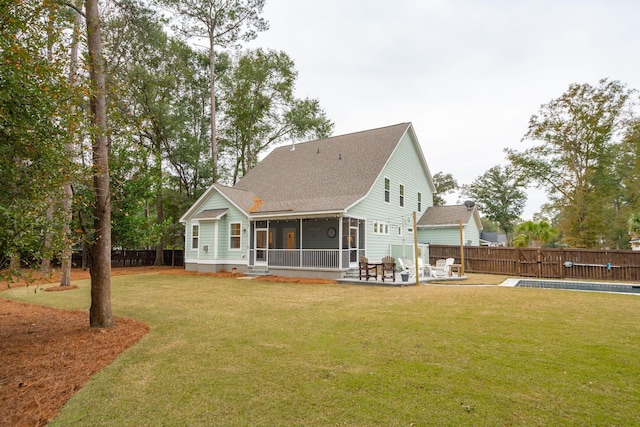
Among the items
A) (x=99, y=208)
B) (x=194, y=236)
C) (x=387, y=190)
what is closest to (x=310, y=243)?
(x=387, y=190)

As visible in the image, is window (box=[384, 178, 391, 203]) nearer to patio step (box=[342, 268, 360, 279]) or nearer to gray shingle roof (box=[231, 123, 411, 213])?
gray shingle roof (box=[231, 123, 411, 213])

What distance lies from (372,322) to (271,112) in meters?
28.2

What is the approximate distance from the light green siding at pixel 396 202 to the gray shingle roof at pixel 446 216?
0.68 metres

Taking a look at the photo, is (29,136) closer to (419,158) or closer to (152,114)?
(152,114)

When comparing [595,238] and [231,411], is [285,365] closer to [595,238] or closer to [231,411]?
[231,411]

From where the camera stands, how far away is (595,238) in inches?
1029

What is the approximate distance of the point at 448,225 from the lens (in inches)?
882

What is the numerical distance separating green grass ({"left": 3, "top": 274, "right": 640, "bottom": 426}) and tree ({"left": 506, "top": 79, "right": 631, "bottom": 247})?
21.8 metres

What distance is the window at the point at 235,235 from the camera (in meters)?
19.0

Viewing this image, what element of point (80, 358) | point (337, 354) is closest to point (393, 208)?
point (337, 354)

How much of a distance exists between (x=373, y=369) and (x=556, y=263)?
16.6m

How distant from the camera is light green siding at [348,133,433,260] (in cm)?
1800

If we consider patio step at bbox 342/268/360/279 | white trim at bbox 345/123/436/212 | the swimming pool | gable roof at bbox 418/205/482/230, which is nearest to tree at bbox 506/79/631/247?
gable roof at bbox 418/205/482/230

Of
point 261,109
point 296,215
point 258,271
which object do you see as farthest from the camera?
point 261,109
